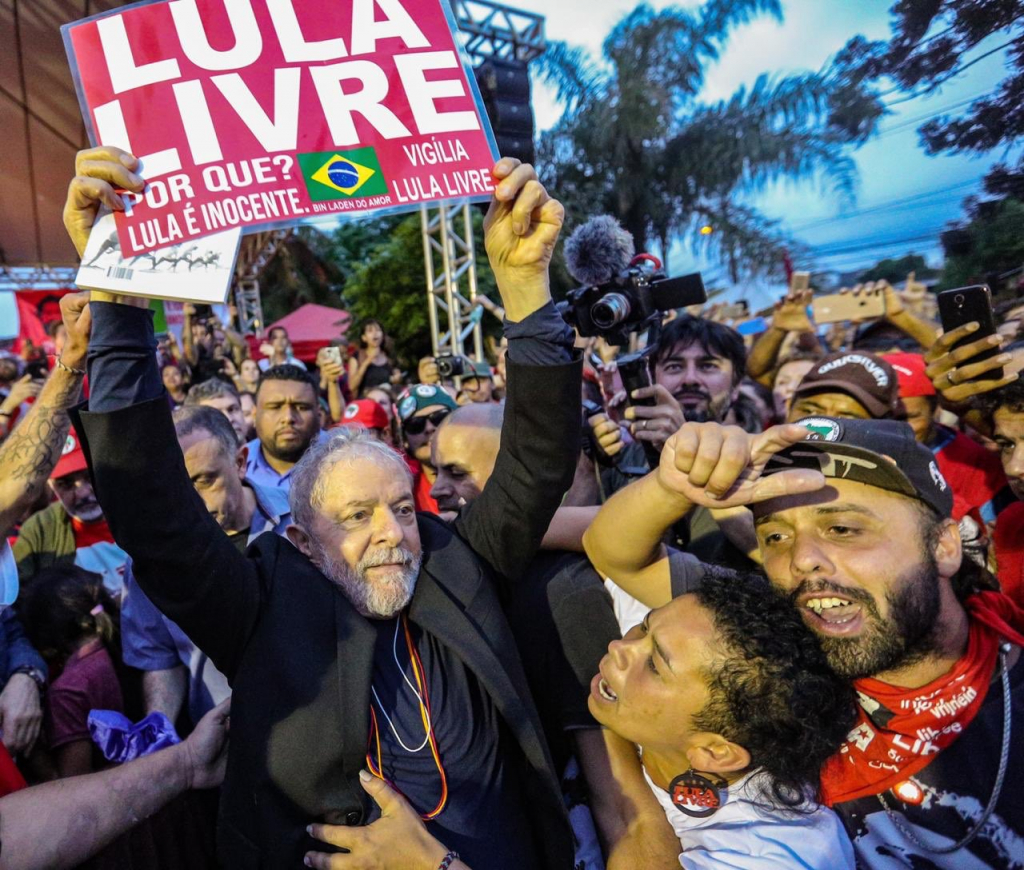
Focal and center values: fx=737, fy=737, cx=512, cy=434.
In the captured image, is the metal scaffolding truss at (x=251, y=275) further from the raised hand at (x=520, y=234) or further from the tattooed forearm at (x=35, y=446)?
the raised hand at (x=520, y=234)

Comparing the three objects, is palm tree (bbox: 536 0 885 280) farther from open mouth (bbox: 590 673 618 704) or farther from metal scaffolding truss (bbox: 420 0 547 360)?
open mouth (bbox: 590 673 618 704)

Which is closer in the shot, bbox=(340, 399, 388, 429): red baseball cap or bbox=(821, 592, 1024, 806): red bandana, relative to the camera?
bbox=(821, 592, 1024, 806): red bandana

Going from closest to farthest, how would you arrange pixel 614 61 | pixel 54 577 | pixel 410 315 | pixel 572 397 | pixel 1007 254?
pixel 572 397, pixel 54 577, pixel 1007 254, pixel 410 315, pixel 614 61

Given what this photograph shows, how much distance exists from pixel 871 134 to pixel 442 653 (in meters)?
3.80

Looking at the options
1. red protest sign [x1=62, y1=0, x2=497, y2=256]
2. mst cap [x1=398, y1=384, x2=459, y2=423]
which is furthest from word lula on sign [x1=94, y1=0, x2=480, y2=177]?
mst cap [x1=398, y1=384, x2=459, y2=423]

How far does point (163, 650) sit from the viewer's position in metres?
2.42

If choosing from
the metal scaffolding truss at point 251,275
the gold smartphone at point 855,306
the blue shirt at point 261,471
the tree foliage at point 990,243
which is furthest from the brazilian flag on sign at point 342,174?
the metal scaffolding truss at point 251,275

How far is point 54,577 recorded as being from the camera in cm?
250

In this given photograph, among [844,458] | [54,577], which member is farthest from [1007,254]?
[54,577]

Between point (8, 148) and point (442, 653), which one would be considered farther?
point (8, 148)

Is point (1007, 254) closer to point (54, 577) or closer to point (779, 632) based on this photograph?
point (779, 632)

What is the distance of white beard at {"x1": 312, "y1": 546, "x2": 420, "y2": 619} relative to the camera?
68.6 inches

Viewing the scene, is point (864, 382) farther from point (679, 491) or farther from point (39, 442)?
point (39, 442)

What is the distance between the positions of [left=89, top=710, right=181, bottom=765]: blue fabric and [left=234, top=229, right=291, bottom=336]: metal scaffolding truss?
1646 cm
